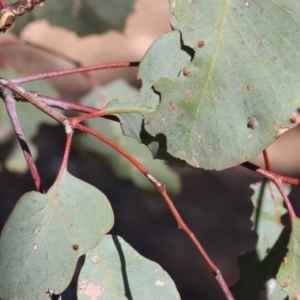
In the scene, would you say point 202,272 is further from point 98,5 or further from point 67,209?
point 67,209

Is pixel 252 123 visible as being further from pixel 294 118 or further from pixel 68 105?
pixel 68 105

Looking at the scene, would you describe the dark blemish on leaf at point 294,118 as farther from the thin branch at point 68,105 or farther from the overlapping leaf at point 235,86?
the thin branch at point 68,105

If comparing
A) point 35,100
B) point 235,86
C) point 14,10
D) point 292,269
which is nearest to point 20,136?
point 35,100

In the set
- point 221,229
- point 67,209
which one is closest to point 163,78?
point 67,209

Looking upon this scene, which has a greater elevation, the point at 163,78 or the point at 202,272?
the point at 163,78

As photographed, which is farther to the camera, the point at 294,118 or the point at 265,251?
the point at 265,251

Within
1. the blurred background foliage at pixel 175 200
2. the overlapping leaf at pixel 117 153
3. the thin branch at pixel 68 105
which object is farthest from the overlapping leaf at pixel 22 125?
the blurred background foliage at pixel 175 200
